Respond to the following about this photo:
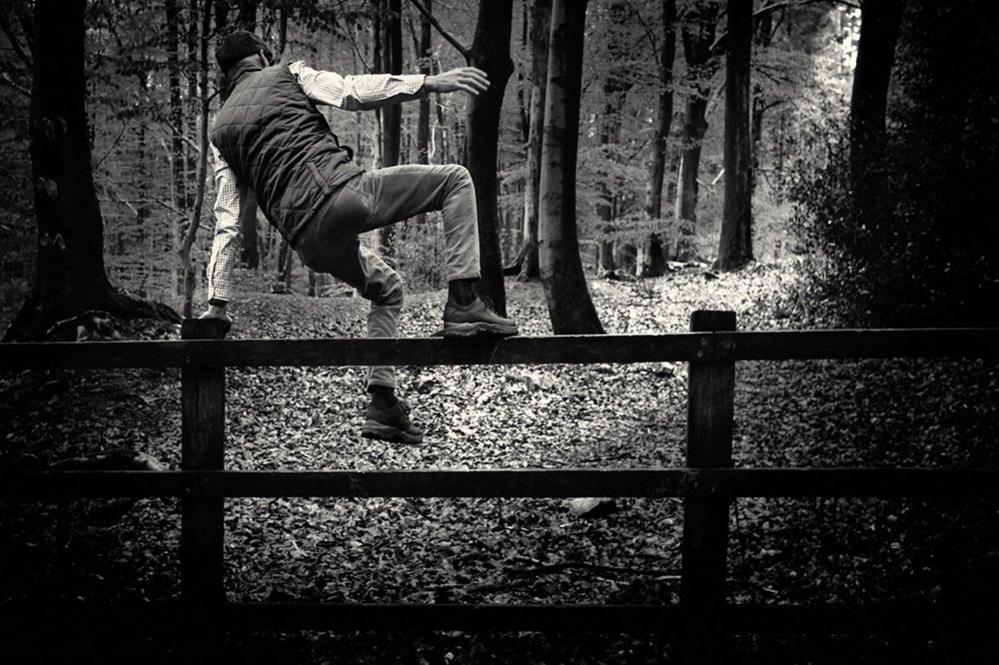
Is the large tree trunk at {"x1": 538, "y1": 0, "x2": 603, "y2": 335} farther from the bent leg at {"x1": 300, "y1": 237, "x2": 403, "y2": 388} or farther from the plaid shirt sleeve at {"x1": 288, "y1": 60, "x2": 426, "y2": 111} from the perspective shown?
the plaid shirt sleeve at {"x1": 288, "y1": 60, "x2": 426, "y2": 111}

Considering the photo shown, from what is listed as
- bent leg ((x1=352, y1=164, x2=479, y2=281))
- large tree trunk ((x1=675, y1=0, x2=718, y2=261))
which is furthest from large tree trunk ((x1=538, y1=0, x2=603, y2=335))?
large tree trunk ((x1=675, y1=0, x2=718, y2=261))

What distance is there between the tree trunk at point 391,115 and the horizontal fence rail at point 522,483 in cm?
1715

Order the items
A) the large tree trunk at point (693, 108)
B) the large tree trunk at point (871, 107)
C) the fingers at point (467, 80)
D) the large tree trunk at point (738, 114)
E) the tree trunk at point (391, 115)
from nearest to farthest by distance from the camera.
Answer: the fingers at point (467, 80), the large tree trunk at point (871, 107), the large tree trunk at point (738, 114), the tree trunk at point (391, 115), the large tree trunk at point (693, 108)

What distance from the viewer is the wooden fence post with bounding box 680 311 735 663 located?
374cm

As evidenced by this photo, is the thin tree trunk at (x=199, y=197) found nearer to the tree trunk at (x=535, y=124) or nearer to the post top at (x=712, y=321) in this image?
the tree trunk at (x=535, y=124)

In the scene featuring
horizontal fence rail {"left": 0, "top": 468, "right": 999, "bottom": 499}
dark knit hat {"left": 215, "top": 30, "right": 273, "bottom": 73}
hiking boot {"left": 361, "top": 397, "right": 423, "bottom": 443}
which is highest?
dark knit hat {"left": 215, "top": 30, "right": 273, "bottom": 73}

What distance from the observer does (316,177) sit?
13.6 ft

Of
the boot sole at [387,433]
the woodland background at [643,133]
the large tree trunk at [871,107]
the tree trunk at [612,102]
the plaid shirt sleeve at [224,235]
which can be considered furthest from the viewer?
the tree trunk at [612,102]

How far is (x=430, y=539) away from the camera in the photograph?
605 centimetres

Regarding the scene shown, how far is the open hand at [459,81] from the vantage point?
3963 millimetres

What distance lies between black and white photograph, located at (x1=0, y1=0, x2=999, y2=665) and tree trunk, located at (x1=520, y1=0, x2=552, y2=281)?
10 cm

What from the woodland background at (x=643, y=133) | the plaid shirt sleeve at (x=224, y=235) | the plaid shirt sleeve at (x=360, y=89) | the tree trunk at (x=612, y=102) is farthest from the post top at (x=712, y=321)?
the tree trunk at (x=612, y=102)

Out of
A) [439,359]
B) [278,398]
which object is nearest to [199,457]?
[439,359]

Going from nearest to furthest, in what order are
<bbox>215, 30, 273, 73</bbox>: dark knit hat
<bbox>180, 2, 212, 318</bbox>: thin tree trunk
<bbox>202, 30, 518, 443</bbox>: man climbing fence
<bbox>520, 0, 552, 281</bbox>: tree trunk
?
1. <bbox>202, 30, 518, 443</bbox>: man climbing fence
2. <bbox>215, 30, 273, 73</bbox>: dark knit hat
3. <bbox>180, 2, 212, 318</bbox>: thin tree trunk
4. <bbox>520, 0, 552, 281</bbox>: tree trunk
